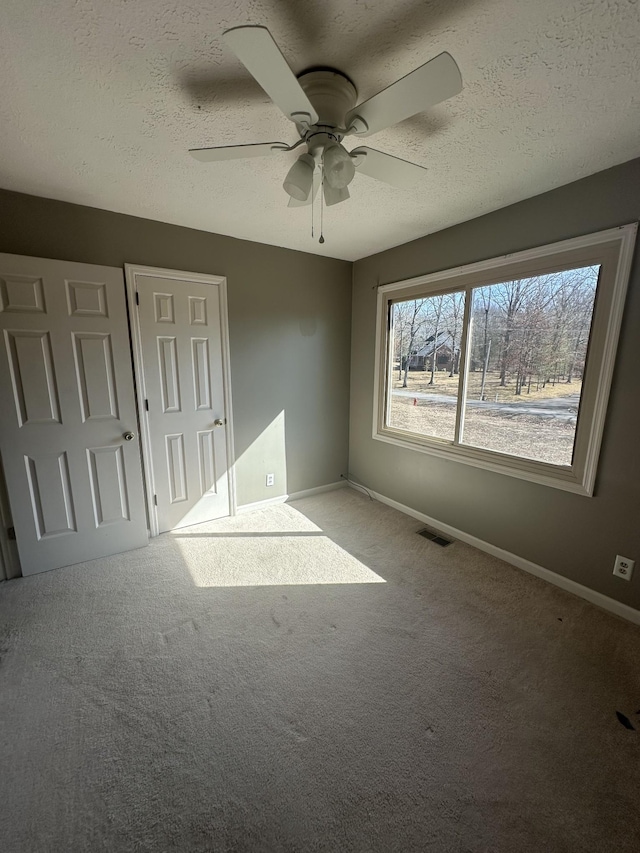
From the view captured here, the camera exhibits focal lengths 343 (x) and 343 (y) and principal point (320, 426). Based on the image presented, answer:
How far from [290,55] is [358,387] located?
9.14 feet

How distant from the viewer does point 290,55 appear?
1.21 meters

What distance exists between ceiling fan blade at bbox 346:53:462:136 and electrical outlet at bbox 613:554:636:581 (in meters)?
2.46

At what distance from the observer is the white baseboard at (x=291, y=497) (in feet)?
11.1

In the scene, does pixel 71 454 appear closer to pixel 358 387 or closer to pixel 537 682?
pixel 358 387

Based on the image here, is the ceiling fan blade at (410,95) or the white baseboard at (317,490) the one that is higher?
the ceiling fan blade at (410,95)

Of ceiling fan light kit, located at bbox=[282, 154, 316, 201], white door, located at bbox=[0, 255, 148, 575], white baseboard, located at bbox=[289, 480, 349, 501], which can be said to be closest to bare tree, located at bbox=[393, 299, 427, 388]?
white baseboard, located at bbox=[289, 480, 349, 501]

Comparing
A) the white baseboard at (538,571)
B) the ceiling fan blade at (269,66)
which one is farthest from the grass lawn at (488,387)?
the ceiling fan blade at (269,66)

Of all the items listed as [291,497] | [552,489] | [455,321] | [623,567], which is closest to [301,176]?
[455,321]

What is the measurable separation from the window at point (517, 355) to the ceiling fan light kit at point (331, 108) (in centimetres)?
124

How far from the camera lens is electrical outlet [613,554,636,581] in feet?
6.53

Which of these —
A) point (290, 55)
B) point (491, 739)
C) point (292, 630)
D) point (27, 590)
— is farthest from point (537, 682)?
point (27, 590)

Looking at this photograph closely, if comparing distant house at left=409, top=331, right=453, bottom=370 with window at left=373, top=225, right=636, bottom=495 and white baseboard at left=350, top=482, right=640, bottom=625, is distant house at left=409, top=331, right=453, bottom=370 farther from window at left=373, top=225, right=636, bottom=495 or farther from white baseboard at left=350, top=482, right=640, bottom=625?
white baseboard at left=350, top=482, right=640, bottom=625

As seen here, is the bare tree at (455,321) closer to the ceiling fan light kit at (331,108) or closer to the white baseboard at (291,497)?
the ceiling fan light kit at (331,108)

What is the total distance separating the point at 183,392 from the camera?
9.37 ft
